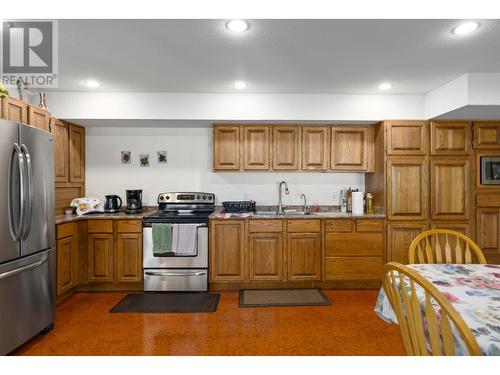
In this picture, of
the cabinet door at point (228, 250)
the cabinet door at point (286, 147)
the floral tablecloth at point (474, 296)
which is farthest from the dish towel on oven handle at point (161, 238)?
the floral tablecloth at point (474, 296)

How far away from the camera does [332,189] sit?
13.5ft

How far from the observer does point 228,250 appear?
11.6 feet

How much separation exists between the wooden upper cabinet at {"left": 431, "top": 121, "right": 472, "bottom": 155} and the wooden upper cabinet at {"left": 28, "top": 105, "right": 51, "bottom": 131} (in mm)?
4176

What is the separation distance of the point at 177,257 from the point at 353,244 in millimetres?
1977

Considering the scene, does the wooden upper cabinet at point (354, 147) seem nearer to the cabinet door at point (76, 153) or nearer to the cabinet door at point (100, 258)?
the cabinet door at point (100, 258)

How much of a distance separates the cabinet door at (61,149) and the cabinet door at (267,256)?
7.32ft

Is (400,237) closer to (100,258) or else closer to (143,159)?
(143,159)

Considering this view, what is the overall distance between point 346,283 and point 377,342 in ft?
4.03

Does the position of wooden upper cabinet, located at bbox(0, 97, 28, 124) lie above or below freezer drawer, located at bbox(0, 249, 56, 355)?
above

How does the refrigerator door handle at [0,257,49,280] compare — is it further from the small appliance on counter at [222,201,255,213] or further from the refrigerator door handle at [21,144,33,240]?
the small appliance on counter at [222,201,255,213]

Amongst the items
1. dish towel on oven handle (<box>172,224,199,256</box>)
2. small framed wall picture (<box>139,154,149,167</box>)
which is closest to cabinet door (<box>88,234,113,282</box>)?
dish towel on oven handle (<box>172,224,199,256</box>)

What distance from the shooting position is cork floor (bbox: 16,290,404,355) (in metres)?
2.28

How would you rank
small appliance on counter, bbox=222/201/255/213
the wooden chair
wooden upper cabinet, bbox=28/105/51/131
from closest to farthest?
the wooden chair < wooden upper cabinet, bbox=28/105/51/131 < small appliance on counter, bbox=222/201/255/213
